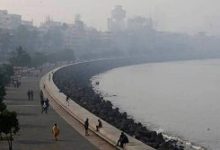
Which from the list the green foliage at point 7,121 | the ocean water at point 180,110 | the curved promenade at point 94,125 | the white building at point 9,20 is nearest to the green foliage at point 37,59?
the ocean water at point 180,110

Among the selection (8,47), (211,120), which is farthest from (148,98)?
(8,47)

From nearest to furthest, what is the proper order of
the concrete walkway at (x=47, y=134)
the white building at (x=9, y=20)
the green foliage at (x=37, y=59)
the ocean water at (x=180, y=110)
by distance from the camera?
the concrete walkway at (x=47, y=134) < the ocean water at (x=180, y=110) < the green foliage at (x=37, y=59) < the white building at (x=9, y=20)

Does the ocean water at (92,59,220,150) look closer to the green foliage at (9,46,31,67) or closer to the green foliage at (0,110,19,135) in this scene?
the green foliage at (0,110,19,135)

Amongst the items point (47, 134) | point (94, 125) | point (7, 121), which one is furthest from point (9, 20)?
point (7, 121)

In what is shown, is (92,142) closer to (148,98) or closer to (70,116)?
(70,116)

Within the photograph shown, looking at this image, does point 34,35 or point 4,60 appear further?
point 34,35

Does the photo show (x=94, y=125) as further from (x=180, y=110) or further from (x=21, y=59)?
(x=21, y=59)

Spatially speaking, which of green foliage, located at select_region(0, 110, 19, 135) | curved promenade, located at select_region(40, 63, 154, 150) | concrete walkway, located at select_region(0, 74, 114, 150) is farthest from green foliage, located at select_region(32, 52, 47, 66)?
green foliage, located at select_region(0, 110, 19, 135)

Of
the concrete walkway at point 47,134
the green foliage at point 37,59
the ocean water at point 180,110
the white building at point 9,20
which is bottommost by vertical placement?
the ocean water at point 180,110

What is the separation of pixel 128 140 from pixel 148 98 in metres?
29.6

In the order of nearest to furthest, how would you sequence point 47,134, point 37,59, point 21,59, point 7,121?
1. point 7,121
2. point 47,134
3. point 21,59
4. point 37,59

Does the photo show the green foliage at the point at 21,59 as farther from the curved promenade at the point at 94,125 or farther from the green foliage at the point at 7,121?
the green foliage at the point at 7,121

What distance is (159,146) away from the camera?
1833 cm

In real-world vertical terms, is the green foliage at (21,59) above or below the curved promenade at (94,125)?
below
